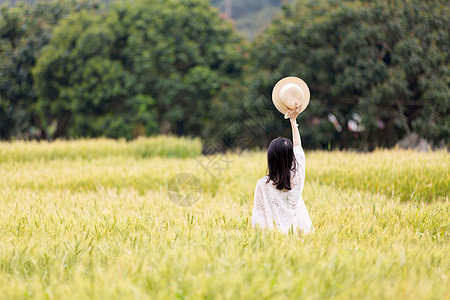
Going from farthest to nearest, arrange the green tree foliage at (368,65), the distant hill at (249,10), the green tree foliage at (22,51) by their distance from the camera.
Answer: the distant hill at (249,10) → the green tree foliage at (22,51) → the green tree foliage at (368,65)

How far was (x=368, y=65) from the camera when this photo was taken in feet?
49.8

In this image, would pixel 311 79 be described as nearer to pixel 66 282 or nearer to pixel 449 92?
pixel 449 92

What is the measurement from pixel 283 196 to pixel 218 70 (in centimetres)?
1733

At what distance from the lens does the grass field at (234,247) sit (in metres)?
2.52

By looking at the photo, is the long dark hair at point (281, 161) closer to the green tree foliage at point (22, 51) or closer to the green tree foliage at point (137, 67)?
the green tree foliage at point (137, 67)

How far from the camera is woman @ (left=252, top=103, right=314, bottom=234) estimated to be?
386 centimetres

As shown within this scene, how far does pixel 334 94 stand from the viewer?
16141 millimetres

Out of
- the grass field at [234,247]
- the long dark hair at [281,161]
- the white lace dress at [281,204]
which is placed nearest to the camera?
the grass field at [234,247]

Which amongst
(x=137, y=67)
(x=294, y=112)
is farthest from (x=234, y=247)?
(x=137, y=67)

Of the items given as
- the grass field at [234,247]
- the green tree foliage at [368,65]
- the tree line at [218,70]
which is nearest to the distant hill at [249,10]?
the tree line at [218,70]

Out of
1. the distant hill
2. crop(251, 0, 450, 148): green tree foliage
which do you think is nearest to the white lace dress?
crop(251, 0, 450, 148): green tree foliage

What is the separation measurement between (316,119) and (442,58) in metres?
4.80

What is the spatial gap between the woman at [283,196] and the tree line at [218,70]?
10.8m

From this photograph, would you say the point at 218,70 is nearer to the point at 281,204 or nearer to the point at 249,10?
the point at 281,204
